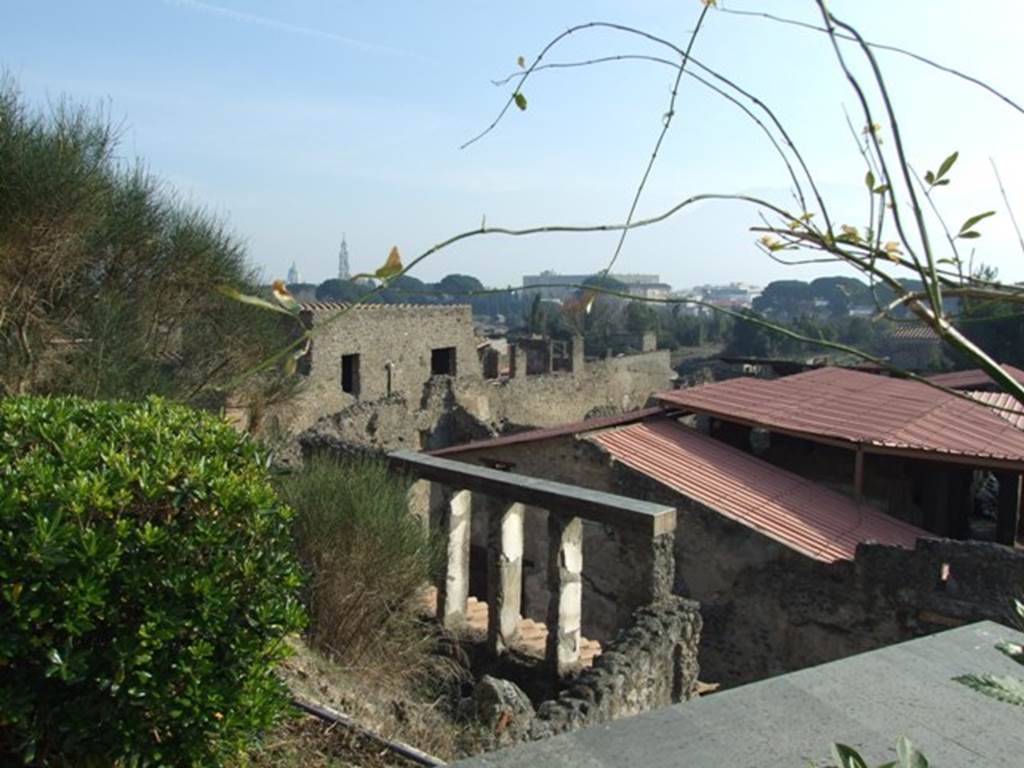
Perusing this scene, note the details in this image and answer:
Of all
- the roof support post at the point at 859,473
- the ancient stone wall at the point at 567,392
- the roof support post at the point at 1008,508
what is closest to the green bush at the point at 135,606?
the roof support post at the point at 859,473

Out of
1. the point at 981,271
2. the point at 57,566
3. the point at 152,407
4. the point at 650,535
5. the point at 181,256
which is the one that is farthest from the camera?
the point at 181,256

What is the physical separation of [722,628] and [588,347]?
40.4 m

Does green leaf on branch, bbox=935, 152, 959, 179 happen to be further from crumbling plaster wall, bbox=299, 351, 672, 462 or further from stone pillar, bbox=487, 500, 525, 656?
crumbling plaster wall, bbox=299, 351, 672, 462

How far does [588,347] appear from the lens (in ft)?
163

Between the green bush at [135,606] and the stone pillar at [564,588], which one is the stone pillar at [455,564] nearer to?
the stone pillar at [564,588]

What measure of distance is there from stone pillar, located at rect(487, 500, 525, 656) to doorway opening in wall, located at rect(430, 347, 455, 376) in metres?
19.7

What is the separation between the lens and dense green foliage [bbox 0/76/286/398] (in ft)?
29.5

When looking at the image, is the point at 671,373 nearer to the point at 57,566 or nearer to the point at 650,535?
the point at 650,535

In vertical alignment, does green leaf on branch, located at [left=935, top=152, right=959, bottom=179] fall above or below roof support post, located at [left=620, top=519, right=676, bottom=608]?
above

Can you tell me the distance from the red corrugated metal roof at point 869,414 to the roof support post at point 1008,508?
57cm

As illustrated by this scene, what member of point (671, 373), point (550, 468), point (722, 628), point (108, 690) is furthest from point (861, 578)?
point (671, 373)

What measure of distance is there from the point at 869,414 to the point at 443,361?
50.8 feet

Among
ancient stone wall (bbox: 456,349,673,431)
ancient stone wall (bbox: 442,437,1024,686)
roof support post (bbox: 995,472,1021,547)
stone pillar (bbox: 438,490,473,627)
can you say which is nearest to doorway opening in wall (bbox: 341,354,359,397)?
ancient stone wall (bbox: 456,349,673,431)

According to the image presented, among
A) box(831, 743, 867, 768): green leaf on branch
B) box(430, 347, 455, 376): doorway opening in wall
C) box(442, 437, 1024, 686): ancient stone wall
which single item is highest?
box(831, 743, 867, 768): green leaf on branch
